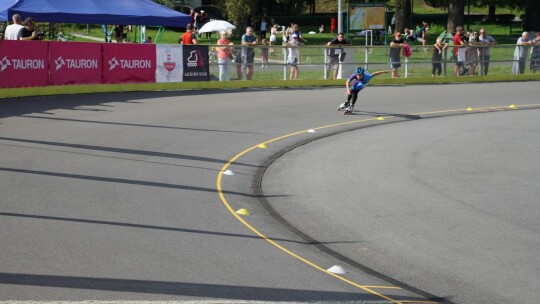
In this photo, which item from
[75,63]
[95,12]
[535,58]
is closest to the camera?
[75,63]

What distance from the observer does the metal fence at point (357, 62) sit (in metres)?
29.8

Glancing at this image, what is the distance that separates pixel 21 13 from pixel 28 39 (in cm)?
557

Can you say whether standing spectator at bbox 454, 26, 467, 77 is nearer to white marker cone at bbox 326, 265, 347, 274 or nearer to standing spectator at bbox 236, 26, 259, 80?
standing spectator at bbox 236, 26, 259, 80

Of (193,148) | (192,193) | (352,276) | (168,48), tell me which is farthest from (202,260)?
(168,48)

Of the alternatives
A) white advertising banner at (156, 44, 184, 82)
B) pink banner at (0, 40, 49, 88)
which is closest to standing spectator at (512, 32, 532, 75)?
white advertising banner at (156, 44, 184, 82)

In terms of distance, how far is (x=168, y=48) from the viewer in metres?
27.8

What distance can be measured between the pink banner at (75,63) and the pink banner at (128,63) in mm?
333

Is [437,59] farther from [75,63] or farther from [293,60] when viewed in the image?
[75,63]

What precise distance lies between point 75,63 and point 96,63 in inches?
32.9

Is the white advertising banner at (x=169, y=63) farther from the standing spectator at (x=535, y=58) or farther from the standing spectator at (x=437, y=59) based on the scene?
the standing spectator at (x=535, y=58)

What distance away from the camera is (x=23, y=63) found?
23969mm

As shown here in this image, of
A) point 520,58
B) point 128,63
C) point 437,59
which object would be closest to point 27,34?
point 128,63

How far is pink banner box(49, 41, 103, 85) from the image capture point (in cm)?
2488

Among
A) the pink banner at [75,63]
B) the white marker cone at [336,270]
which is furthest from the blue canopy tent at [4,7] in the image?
the white marker cone at [336,270]
